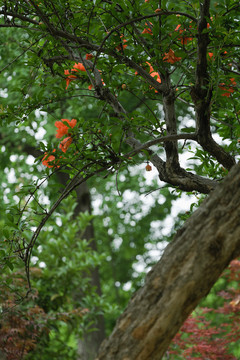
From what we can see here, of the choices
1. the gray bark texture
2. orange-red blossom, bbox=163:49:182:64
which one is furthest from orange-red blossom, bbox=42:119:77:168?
the gray bark texture

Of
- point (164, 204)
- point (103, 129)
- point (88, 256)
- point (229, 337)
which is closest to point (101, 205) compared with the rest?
point (164, 204)

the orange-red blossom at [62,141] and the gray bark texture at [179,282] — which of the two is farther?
the orange-red blossom at [62,141]

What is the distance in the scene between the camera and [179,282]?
4.51 ft

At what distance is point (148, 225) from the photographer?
9.90 meters

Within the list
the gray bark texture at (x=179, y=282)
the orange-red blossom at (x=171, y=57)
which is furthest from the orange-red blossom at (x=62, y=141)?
the gray bark texture at (x=179, y=282)

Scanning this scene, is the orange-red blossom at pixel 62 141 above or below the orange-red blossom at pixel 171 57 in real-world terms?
below

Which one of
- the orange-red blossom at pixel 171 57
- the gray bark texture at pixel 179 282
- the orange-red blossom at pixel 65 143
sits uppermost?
the orange-red blossom at pixel 171 57

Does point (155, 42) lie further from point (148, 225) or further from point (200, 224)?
point (148, 225)

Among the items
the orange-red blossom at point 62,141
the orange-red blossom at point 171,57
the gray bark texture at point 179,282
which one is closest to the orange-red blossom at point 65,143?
the orange-red blossom at point 62,141

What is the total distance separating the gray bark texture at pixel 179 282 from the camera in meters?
1.36

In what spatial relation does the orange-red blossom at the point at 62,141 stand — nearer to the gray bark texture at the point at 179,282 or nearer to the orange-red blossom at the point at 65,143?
the orange-red blossom at the point at 65,143

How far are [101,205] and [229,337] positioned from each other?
21.2ft

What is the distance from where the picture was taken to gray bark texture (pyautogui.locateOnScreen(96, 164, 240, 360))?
1.36 metres

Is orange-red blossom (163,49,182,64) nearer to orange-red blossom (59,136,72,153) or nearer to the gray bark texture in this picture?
orange-red blossom (59,136,72,153)
